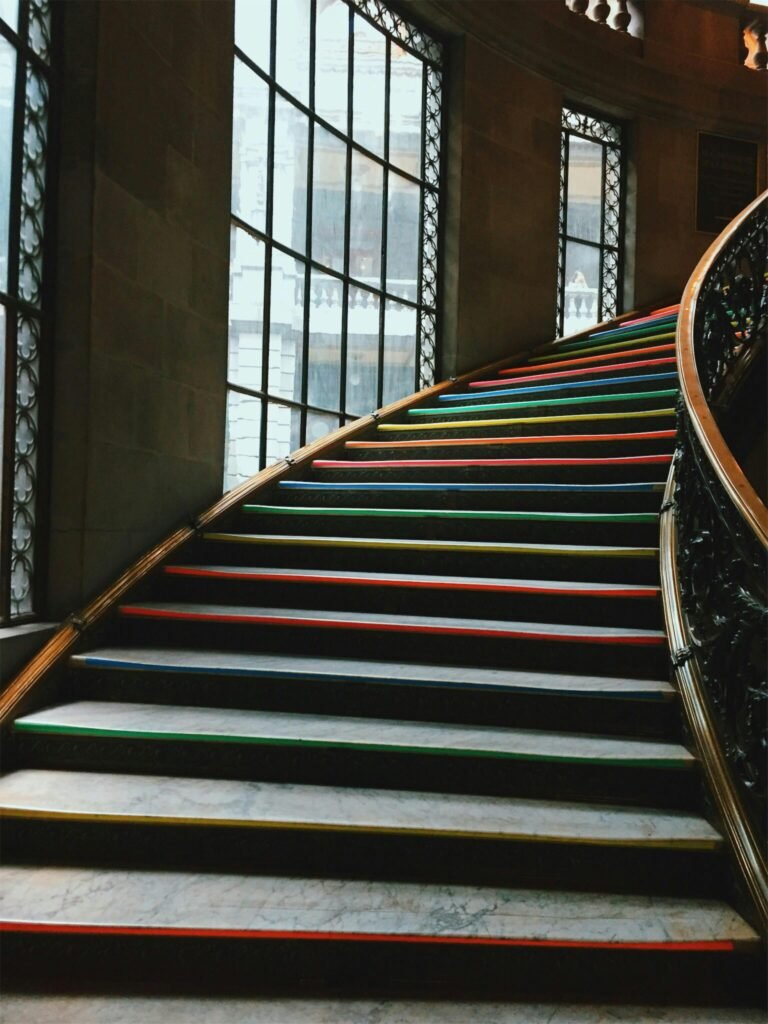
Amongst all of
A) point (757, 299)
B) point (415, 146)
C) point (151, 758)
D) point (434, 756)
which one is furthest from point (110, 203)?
point (415, 146)

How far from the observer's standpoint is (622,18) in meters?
7.13

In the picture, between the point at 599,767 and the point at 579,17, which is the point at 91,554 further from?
Answer: the point at 579,17

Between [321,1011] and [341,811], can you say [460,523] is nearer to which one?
[341,811]

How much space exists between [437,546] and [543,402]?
5.33 ft

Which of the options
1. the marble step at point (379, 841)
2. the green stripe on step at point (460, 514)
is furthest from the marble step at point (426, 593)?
the marble step at point (379, 841)

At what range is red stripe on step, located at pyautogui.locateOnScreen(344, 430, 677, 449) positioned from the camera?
3928 mm

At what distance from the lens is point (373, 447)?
15.2 feet

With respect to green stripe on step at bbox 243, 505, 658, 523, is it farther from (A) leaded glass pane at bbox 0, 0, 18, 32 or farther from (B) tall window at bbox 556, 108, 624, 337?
(B) tall window at bbox 556, 108, 624, 337

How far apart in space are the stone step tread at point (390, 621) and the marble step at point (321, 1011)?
1.15m

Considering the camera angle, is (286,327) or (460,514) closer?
(460,514)

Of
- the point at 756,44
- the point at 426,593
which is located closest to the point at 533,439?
the point at 426,593

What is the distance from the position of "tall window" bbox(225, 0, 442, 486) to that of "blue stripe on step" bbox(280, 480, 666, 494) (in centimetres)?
63

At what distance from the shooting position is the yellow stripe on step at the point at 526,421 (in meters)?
4.12

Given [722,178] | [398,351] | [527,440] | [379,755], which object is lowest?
[379,755]
